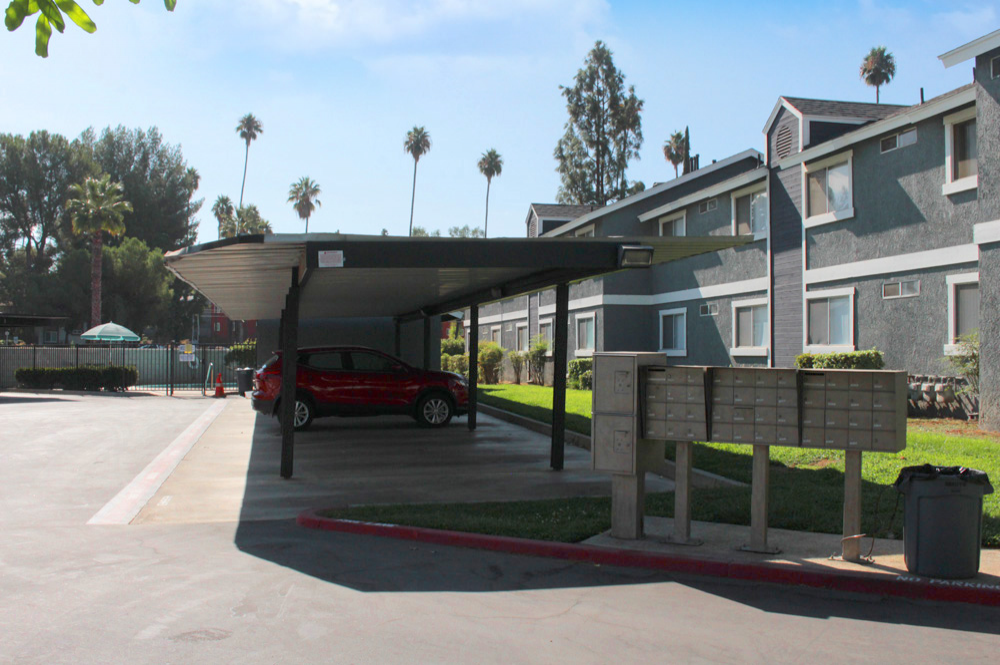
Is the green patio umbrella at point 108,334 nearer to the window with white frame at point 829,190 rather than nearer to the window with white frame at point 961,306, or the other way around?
the window with white frame at point 829,190

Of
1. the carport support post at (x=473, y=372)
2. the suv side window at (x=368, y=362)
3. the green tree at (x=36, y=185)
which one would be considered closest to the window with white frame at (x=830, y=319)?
the carport support post at (x=473, y=372)

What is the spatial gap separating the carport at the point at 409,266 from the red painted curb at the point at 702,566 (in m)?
3.18

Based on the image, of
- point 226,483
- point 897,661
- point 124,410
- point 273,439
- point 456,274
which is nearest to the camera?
point 897,661

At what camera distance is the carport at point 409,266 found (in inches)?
383

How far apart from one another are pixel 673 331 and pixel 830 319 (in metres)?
8.32

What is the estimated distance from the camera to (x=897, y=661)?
4738mm

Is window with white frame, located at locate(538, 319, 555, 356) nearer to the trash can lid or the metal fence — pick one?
the metal fence

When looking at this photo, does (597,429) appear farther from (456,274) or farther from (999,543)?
(456,274)

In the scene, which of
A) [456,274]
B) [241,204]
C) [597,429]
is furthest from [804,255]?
[241,204]

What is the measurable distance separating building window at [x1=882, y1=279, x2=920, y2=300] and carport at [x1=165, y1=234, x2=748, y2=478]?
748cm

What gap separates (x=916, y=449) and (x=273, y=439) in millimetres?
11104

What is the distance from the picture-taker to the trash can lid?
20.1 ft

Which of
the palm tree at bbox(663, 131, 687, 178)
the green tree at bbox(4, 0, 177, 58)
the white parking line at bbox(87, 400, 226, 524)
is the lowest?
the white parking line at bbox(87, 400, 226, 524)

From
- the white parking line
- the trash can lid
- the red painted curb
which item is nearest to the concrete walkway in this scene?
the white parking line
